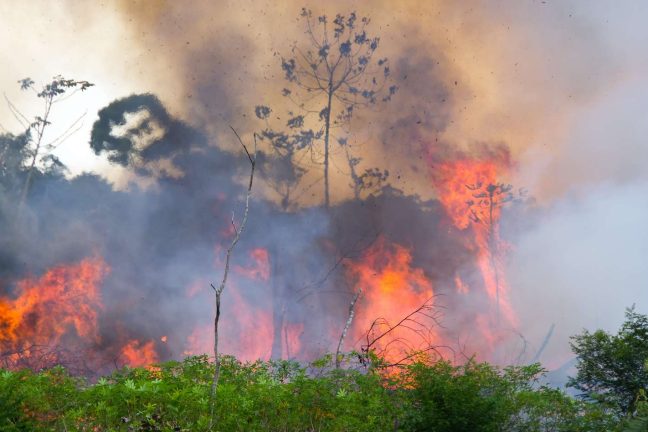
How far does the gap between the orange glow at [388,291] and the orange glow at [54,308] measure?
11.0m

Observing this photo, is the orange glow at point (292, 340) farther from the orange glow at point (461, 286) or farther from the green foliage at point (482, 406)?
the green foliage at point (482, 406)

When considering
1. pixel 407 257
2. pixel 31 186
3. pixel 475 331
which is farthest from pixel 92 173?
pixel 475 331

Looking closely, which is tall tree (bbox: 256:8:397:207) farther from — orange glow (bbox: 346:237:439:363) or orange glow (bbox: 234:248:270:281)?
orange glow (bbox: 234:248:270:281)

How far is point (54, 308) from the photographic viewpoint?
2345 centimetres

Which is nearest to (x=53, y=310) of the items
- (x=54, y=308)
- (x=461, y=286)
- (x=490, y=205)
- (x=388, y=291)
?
(x=54, y=308)

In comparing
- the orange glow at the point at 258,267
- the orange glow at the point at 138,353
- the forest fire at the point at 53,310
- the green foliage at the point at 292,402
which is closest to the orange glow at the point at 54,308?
the forest fire at the point at 53,310

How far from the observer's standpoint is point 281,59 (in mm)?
29766

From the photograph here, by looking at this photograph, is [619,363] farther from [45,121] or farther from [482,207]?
[45,121]

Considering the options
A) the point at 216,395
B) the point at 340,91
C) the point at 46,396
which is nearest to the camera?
the point at 216,395

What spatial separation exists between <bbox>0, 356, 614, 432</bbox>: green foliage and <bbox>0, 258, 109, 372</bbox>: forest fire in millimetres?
15521

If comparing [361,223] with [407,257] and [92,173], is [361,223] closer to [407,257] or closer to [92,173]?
[407,257]

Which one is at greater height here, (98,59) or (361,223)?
(98,59)

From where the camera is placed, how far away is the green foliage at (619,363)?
13.5 meters

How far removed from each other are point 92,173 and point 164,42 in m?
7.27
